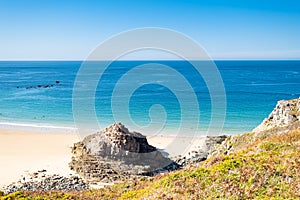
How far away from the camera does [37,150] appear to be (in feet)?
92.3

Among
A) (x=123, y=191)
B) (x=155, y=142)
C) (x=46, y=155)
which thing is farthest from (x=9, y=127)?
(x=123, y=191)

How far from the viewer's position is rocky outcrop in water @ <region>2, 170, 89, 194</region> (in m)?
16.9

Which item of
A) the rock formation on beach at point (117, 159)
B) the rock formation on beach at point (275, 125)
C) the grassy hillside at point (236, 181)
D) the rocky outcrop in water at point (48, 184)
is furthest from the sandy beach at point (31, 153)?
the grassy hillside at point (236, 181)

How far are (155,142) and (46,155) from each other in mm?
10010

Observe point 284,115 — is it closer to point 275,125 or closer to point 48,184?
point 275,125

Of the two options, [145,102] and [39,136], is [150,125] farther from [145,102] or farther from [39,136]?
[145,102]

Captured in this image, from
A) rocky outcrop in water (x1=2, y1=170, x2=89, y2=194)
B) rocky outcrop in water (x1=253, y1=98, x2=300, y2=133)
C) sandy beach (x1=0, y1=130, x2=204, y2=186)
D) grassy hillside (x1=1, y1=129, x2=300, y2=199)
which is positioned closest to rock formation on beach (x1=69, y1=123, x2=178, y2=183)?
rocky outcrop in water (x1=2, y1=170, x2=89, y2=194)

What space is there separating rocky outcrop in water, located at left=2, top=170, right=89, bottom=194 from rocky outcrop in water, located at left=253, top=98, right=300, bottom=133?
10321mm

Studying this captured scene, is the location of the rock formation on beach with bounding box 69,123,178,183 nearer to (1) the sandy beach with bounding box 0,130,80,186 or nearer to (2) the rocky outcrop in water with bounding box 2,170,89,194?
(2) the rocky outcrop in water with bounding box 2,170,89,194

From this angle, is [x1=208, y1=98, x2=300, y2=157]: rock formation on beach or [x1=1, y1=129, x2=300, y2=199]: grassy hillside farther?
[x1=208, y1=98, x2=300, y2=157]: rock formation on beach

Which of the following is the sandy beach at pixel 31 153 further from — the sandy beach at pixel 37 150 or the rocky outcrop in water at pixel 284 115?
the rocky outcrop in water at pixel 284 115

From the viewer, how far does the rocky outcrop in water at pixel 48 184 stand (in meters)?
16.9

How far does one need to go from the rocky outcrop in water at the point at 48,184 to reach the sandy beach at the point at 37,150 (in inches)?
46.3

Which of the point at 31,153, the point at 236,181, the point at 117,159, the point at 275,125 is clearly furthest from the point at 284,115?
the point at 31,153
